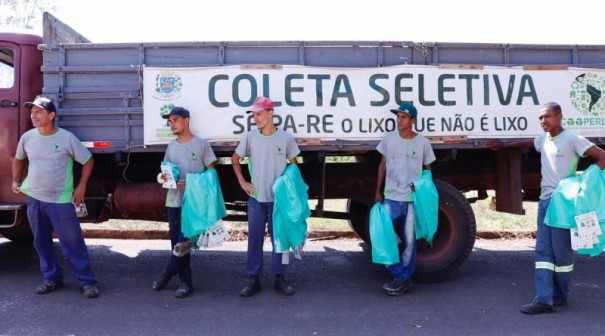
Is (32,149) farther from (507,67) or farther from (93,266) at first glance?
(507,67)

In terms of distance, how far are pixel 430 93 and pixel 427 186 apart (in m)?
0.98

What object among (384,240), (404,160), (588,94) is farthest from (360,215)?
(588,94)

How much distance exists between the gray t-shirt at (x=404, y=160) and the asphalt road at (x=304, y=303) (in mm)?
948

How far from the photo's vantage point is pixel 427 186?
4402 mm

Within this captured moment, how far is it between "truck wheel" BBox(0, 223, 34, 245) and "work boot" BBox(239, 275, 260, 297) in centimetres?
290

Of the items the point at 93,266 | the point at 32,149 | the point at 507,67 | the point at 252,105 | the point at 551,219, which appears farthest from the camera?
the point at 93,266

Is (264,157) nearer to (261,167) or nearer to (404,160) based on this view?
(261,167)

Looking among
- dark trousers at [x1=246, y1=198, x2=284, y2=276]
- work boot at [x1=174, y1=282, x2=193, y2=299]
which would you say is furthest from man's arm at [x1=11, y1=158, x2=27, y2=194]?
dark trousers at [x1=246, y1=198, x2=284, y2=276]

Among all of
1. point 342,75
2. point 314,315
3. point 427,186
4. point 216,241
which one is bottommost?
→ point 314,315

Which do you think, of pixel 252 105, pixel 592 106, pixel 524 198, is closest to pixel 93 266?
pixel 252 105

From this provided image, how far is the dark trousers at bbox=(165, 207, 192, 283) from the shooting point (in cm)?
442

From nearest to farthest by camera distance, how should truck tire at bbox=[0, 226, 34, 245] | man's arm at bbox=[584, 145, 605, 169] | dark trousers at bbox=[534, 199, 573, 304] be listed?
1. man's arm at bbox=[584, 145, 605, 169]
2. dark trousers at bbox=[534, 199, 573, 304]
3. truck tire at bbox=[0, 226, 34, 245]

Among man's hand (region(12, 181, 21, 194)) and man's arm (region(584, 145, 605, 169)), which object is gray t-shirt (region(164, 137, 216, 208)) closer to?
man's hand (region(12, 181, 21, 194))

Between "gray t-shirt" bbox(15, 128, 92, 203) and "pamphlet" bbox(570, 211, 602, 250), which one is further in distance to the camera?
"gray t-shirt" bbox(15, 128, 92, 203)
